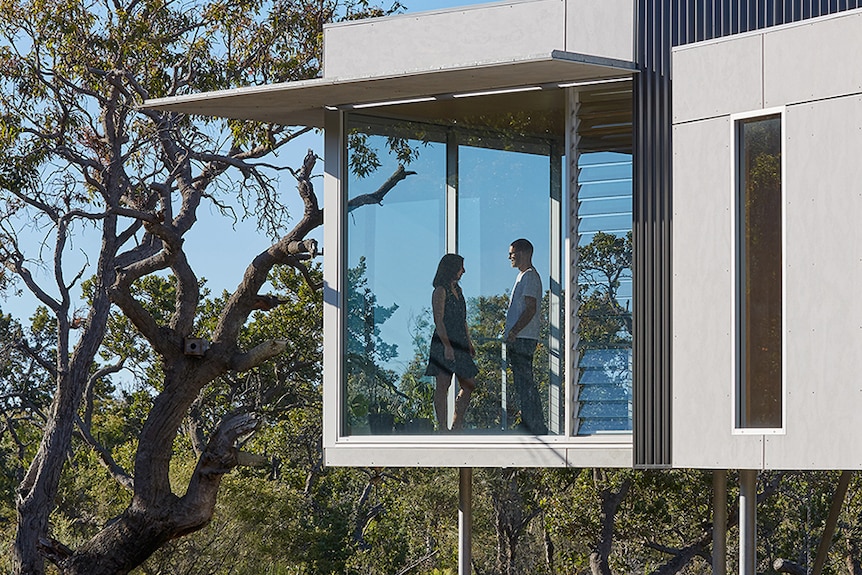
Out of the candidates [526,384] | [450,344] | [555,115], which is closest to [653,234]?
[555,115]

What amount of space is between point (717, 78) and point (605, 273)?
156 cm

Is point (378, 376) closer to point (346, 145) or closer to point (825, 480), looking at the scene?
point (346, 145)

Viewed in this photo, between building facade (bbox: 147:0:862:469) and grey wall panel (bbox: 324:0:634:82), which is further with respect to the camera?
grey wall panel (bbox: 324:0:634:82)

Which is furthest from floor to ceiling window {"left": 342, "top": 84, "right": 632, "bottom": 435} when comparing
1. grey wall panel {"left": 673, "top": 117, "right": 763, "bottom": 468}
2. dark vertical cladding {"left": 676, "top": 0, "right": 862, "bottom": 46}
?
dark vertical cladding {"left": 676, "top": 0, "right": 862, "bottom": 46}

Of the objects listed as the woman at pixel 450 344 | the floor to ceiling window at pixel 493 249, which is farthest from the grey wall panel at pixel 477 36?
the woman at pixel 450 344

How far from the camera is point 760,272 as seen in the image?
804cm

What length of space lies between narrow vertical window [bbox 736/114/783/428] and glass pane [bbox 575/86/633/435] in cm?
→ 96

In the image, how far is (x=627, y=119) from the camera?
361 inches

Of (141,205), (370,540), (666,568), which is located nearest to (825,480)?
(666,568)

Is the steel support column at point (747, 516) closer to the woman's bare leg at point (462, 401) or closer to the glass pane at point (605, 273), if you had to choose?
the glass pane at point (605, 273)

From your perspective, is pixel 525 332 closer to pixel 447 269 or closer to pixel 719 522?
pixel 447 269

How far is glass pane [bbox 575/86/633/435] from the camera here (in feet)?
29.2

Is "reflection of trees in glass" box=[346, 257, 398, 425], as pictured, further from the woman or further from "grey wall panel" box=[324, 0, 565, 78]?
"grey wall panel" box=[324, 0, 565, 78]

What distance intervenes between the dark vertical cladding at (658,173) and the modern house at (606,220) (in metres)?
0.02
